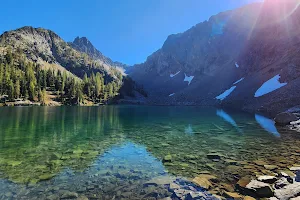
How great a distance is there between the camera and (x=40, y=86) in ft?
396

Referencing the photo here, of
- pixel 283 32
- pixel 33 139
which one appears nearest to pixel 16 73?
pixel 33 139

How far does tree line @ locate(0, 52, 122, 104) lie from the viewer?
103500 mm

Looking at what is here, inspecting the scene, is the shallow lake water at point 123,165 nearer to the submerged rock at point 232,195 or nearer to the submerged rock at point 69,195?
the submerged rock at point 69,195

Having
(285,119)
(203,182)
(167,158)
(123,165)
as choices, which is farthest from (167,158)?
(285,119)

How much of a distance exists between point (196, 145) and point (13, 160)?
15.5 metres

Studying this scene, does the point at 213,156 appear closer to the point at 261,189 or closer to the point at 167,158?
the point at 167,158

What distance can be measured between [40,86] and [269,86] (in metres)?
116

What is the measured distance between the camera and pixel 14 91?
331ft

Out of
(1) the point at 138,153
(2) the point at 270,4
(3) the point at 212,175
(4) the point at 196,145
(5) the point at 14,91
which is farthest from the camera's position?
(2) the point at 270,4

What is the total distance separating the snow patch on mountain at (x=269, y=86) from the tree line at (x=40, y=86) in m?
95.7

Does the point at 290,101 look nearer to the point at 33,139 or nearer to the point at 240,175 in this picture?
the point at 240,175

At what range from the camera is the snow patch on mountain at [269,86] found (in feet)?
273

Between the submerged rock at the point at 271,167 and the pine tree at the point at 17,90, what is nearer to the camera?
the submerged rock at the point at 271,167

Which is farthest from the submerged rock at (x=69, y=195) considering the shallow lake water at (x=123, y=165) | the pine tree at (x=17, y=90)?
the pine tree at (x=17, y=90)
